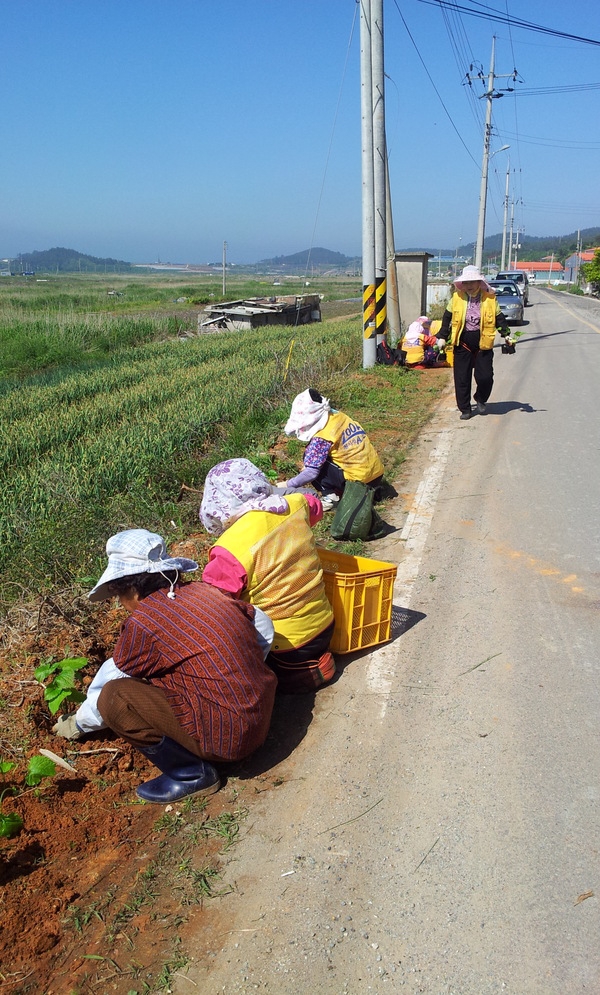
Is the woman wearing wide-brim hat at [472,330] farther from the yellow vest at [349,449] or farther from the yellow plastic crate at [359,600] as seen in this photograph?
the yellow plastic crate at [359,600]

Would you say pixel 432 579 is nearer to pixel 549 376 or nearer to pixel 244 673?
pixel 244 673

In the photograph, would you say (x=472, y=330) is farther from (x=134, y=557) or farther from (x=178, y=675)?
(x=178, y=675)

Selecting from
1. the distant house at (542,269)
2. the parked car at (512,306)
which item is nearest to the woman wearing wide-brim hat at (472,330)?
the parked car at (512,306)

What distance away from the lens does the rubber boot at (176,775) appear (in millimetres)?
3213


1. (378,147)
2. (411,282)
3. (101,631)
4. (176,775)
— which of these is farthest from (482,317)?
(411,282)

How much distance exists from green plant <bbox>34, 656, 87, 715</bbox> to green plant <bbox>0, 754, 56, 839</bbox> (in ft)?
1.22

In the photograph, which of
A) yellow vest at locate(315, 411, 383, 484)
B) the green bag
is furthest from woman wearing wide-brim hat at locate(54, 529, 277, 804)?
yellow vest at locate(315, 411, 383, 484)

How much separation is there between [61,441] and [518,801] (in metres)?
7.02

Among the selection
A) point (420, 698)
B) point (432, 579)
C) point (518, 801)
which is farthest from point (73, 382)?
point (518, 801)

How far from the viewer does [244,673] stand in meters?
3.15

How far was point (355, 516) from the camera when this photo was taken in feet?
18.6

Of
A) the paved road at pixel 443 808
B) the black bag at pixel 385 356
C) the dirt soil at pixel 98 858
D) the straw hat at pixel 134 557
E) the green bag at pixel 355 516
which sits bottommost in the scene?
the dirt soil at pixel 98 858

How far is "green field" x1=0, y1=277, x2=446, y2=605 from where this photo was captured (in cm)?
543

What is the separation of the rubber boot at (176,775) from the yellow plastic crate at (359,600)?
1157 mm
